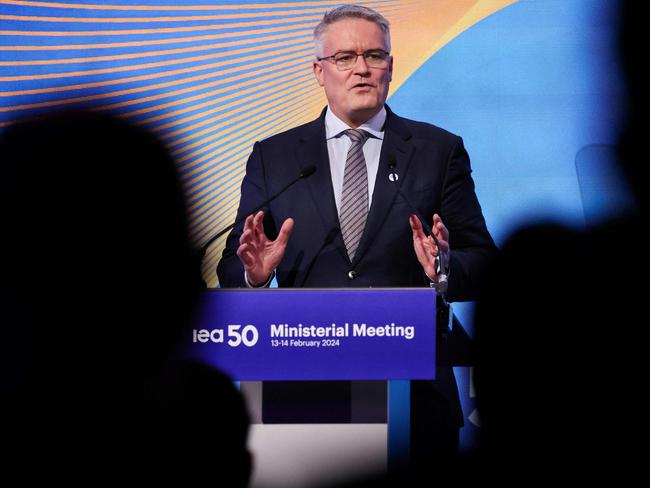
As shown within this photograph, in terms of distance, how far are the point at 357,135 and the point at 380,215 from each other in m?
0.32

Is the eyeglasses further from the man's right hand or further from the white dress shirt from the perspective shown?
the man's right hand

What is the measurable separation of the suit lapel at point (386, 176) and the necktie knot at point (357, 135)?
0.08 m

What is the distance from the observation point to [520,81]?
11.4 feet

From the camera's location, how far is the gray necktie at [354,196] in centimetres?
298

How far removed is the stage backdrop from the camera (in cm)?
346

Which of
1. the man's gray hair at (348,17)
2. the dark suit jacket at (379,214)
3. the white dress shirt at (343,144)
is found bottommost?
the dark suit jacket at (379,214)

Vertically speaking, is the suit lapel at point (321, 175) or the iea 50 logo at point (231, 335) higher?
the suit lapel at point (321, 175)

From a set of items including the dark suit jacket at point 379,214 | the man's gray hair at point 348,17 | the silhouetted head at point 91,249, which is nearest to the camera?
the silhouetted head at point 91,249

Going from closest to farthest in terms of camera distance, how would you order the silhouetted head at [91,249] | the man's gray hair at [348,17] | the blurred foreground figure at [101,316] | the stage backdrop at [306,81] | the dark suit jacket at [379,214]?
the blurred foreground figure at [101,316], the silhouetted head at [91,249], the dark suit jacket at [379,214], the man's gray hair at [348,17], the stage backdrop at [306,81]

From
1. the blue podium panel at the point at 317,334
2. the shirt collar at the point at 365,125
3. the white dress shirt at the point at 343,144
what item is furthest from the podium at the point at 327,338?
the shirt collar at the point at 365,125

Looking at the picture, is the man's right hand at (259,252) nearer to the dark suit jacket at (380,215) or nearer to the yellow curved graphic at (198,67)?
the dark suit jacket at (380,215)

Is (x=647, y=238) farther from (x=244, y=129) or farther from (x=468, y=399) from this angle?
(x=244, y=129)

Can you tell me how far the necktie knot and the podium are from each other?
1126mm

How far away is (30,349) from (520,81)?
214 cm
